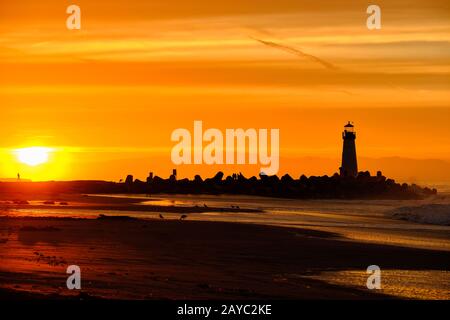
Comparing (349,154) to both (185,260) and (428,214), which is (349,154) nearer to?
(428,214)

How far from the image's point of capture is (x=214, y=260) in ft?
58.4

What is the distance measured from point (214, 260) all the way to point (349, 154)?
67096 millimetres

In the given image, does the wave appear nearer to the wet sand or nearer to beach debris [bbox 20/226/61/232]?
the wet sand

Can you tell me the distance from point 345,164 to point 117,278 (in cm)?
7204

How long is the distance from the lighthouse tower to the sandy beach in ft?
174

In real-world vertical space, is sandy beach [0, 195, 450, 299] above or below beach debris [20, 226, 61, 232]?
below

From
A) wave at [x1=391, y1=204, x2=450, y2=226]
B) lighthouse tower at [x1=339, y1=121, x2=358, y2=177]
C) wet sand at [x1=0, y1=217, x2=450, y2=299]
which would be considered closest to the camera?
wet sand at [x1=0, y1=217, x2=450, y2=299]

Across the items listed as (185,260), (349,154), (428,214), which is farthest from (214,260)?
(349,154)

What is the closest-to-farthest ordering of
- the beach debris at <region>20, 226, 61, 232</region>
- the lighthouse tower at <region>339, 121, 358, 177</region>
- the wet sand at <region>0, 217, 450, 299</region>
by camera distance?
the wet sand at <region>0, 217, 450, 299</region>
the beach debris at <region>20, 226, 61, 232</region>
the lighthouse tower at <region>339, 121, 358, 177</region>

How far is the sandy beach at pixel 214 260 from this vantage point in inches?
532

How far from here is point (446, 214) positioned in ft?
124

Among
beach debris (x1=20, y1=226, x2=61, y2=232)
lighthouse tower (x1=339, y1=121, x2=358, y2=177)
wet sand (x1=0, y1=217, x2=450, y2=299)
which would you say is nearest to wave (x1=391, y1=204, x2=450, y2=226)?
wet sand (x1=0, y1=217, x2=450, y2=299)

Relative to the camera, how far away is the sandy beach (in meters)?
13.5
